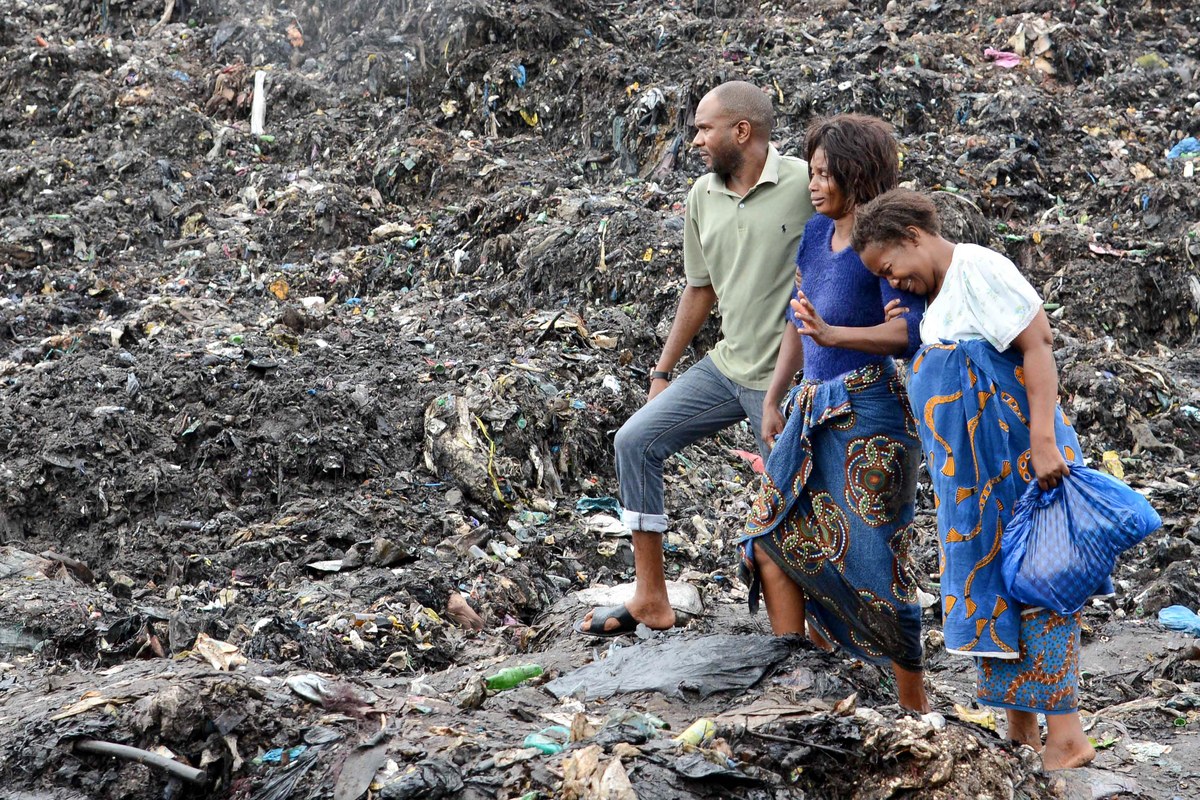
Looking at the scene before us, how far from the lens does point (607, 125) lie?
363 inches

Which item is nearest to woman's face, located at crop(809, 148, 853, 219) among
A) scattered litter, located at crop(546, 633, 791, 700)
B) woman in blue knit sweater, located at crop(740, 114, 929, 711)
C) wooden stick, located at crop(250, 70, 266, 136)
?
woman in blue knit sweater, located at crop(740, 114, 929, 711)

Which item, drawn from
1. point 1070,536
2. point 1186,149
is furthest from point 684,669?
point 1186,149

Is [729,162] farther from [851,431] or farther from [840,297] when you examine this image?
[851,431]

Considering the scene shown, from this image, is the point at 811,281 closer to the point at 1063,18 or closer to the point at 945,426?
the point at 945,426

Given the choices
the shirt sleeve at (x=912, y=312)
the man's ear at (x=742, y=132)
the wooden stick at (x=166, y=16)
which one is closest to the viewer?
the shirt sleeve at (x=912, y=312)

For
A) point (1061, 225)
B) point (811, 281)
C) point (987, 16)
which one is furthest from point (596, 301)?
point (987, 16)

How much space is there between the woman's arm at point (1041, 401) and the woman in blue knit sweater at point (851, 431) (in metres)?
0.28

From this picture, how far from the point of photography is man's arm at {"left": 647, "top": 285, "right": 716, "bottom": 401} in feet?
11.3

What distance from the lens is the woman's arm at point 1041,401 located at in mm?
2596

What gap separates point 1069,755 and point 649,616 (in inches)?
50.9

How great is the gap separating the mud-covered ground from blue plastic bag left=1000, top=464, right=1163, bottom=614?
0.39 m

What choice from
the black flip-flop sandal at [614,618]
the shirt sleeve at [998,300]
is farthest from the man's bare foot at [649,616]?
the shirt sleeve at [998,300]

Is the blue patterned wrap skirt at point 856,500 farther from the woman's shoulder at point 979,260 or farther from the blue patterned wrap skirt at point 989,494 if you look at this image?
the woman's shoulder at point 979,260

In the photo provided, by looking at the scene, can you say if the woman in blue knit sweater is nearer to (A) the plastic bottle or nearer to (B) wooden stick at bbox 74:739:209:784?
(A) the plastic bottle
